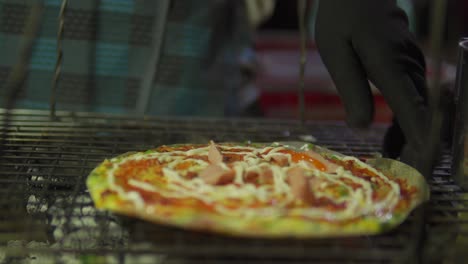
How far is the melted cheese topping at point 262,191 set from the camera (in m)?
1.27

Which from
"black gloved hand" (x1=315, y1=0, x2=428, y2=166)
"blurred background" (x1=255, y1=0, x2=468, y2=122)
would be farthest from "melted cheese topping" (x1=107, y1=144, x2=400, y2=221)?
"blurred background" (x1=255, y1=0, x2=468, y2=122)

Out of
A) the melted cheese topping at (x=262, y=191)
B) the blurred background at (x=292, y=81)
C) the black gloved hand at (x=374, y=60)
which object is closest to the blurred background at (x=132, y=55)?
the black gloved hand at (x=374, y=60)

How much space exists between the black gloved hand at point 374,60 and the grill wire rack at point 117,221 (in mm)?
238

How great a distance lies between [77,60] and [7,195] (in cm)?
128

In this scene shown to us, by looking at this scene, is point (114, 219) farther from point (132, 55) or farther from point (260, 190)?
point (132, 55)

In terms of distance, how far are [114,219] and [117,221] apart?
0.03ft

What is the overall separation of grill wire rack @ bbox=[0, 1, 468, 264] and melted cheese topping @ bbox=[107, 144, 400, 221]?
0.07 m

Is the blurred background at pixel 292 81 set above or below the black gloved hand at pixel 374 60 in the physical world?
below

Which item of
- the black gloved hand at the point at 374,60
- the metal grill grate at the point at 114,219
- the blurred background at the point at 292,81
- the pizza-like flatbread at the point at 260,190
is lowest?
the blurred background at the point at 292,81

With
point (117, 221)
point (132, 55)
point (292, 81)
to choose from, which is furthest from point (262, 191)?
point (292, 81)

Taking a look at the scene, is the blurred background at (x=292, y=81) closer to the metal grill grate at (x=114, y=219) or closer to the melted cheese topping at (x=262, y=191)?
the metal grill grate at (x=114, y=219)

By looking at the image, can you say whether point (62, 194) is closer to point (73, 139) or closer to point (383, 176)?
point (73, 139)

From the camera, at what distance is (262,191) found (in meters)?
1.35

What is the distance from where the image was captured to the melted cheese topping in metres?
1.27
